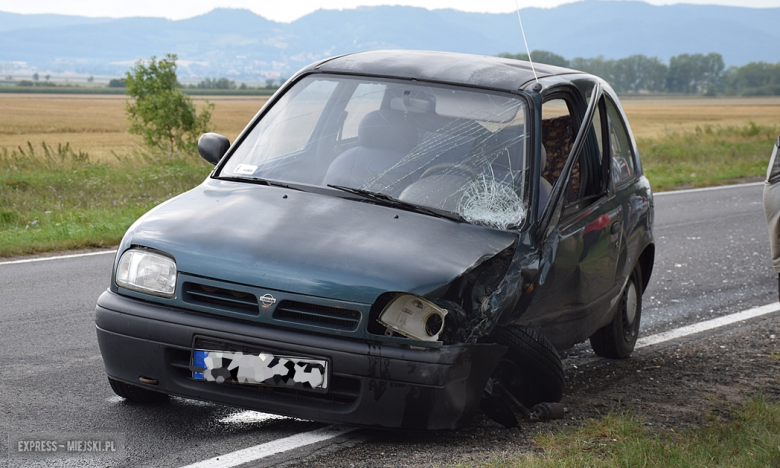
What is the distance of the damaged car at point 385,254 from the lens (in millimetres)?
3396

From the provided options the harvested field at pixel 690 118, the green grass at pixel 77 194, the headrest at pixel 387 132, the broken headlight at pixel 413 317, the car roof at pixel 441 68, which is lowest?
the harvested field at pixel 690 118

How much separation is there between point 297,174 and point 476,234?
3.54 ft

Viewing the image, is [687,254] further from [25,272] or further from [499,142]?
[25,272]

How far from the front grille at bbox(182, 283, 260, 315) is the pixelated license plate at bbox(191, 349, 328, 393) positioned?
18 centimetres

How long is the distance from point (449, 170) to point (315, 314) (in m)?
1.22

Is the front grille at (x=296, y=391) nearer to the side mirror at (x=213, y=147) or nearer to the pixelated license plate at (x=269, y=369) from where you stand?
the pixelated license plate at (x=269, y=369)

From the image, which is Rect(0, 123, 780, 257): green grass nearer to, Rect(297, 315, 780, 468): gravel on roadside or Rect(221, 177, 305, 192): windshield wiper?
Rect(221, 177, 305, 192): windshield wiper

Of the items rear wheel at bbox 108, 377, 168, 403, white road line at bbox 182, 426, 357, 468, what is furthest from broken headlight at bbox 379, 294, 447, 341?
rear wheel at bbox 108, 377, 168, 403

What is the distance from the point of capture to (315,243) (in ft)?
11.8

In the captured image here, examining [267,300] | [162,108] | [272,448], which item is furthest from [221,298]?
[162,108]

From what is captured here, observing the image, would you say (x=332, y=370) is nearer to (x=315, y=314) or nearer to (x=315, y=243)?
(x=315, y=314)

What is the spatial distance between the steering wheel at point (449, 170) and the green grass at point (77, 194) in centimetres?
597

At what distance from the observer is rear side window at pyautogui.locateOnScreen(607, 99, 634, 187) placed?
530 cm

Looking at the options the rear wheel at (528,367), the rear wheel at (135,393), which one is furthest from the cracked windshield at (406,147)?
the rear wheel at (135,393)
